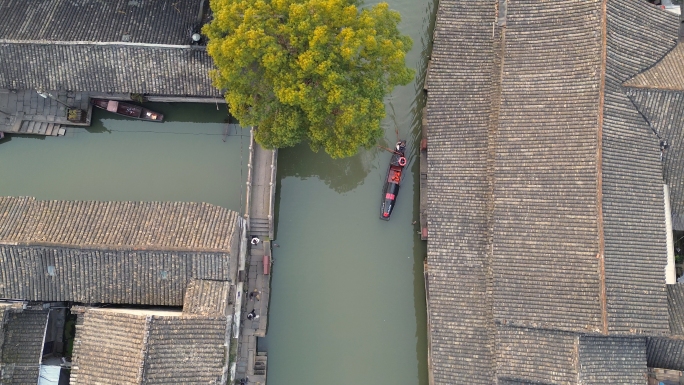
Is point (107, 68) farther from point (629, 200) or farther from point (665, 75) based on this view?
point (665, 75)

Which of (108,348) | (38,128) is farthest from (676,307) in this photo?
(38,128)

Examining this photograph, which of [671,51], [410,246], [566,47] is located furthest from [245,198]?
[671,51]

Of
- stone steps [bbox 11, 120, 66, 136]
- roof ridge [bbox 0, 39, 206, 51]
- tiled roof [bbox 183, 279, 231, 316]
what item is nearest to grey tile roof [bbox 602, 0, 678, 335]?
tiled roof [bbox 183, 279, 231, 316]

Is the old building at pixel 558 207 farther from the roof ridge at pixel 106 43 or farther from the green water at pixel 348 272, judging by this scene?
the roof ridge at pixel 106 43

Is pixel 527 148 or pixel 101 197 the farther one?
pixel 101 197

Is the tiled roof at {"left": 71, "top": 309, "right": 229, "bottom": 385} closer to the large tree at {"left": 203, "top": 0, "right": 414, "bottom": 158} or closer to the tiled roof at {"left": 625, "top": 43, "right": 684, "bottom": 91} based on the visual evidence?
the large tree at {"left": 203, "top": 0, "right": 414, "bottom": 158}

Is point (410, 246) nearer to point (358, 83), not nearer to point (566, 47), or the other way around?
point (358, 83)
